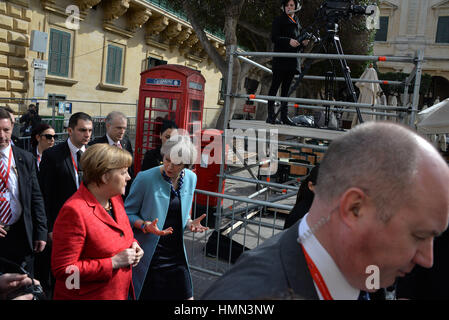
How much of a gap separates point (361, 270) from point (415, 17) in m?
41.8

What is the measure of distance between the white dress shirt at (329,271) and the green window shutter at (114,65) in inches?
669

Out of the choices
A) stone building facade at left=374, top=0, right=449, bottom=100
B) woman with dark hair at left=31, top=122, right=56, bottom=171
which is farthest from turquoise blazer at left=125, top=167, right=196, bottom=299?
stone building facade at left=374, top=0, right=449, bottom=100

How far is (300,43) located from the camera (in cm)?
471

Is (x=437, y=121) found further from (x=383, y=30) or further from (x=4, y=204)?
(x=383, y=30)

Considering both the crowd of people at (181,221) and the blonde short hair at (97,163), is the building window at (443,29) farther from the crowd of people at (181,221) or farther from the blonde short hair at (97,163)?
the blonde short hair at (97,163)

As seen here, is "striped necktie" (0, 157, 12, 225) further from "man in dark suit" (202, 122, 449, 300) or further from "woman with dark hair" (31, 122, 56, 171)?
"man in dark suit" (202, 122, 449, 300)

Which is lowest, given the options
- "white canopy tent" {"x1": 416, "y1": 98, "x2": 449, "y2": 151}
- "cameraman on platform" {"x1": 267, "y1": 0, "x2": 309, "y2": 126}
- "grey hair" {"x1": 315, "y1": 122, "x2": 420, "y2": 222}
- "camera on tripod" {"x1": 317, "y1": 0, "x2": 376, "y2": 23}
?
"grey hair" {"x1": 315, "y1": 122, "x2": 420, "y2": 222}

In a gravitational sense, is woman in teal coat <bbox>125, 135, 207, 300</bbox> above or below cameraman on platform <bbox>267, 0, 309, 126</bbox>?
below

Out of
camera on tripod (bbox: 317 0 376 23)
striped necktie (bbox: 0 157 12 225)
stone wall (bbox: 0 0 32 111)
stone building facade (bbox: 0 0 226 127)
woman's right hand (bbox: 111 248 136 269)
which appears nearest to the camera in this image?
→ woman's right hand (bbox: 111 248 136 269)

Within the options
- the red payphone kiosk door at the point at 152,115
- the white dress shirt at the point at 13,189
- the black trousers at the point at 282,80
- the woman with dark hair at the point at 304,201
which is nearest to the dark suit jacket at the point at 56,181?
the white dress shirt at the point at 13,189

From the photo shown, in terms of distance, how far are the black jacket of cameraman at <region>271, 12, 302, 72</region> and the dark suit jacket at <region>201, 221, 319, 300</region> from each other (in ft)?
13.8

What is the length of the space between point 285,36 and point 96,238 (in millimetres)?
3801

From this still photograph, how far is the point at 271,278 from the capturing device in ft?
3.13

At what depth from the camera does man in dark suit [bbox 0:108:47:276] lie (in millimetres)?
3252
